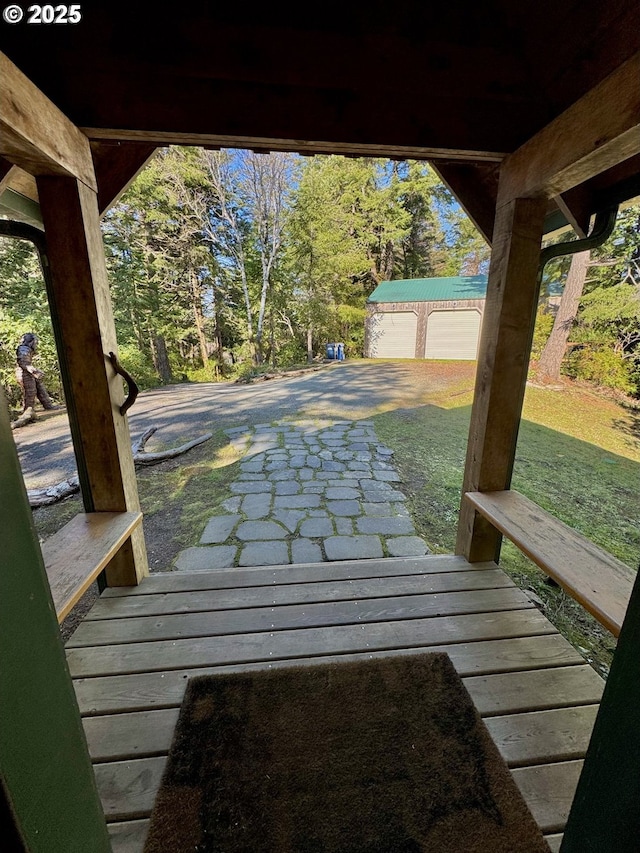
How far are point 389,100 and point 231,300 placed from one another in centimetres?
1380

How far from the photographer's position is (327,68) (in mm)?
1394

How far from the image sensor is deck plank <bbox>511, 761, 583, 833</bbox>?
1068mm

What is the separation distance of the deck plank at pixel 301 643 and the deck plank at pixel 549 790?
0.49m

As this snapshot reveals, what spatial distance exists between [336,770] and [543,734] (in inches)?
29.1

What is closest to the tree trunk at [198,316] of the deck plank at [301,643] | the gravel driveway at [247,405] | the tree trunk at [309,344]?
the tree trunk at [309,344]

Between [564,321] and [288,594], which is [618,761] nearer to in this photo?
[288,594]

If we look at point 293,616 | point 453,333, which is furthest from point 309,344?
point 293,616

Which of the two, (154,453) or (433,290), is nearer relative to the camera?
(154,453)

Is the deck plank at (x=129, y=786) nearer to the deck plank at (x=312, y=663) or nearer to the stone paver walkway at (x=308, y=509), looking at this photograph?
the deck plank at (x=312, y=663)

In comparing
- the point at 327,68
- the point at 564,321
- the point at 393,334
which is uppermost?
the point at 327,68

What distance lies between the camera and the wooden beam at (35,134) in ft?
3.63

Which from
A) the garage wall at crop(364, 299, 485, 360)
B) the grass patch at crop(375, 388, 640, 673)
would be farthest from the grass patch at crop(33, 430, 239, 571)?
the garage wall at crop(364, 299, 485, 360)

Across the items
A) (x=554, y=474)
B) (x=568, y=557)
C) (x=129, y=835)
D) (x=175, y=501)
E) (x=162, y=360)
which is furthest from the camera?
(x=162, y=360)

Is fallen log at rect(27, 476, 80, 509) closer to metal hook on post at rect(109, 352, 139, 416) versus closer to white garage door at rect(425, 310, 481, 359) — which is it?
metal hook on post at rect(109, 352, 139, 416)
